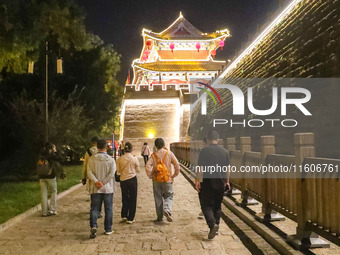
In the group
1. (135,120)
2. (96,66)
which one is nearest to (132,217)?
(96,66)

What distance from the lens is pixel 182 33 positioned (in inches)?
2245

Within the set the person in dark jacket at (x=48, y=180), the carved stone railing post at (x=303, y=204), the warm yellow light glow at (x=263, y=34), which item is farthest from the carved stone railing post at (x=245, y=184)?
the warm yellow light glow at (x=263, y=34)

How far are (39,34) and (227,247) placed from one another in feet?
32.3

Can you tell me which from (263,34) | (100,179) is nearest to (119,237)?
(100,179)

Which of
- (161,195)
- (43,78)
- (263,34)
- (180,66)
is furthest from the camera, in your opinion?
(180,66)

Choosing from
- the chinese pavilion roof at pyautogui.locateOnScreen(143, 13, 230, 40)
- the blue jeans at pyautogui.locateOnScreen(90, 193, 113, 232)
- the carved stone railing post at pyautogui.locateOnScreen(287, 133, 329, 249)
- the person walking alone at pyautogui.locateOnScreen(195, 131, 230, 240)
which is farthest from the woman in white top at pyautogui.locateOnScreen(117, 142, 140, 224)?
the chinese pavilion roof at pyautogui.locateOnScreen(143, 13, 230, 40)

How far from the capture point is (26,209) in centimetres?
877

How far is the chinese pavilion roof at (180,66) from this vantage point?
167ft

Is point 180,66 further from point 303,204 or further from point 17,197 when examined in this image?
point 303,204

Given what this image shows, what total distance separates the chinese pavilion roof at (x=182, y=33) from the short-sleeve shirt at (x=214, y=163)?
48.7 m

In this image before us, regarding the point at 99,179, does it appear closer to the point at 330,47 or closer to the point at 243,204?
the point at 243,204

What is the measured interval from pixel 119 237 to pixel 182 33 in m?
53.0

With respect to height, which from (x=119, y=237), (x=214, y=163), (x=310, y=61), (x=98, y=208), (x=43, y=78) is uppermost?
(x=43, y=78)

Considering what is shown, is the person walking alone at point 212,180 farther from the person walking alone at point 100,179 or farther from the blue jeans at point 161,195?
the person walking alone at point 100,179
